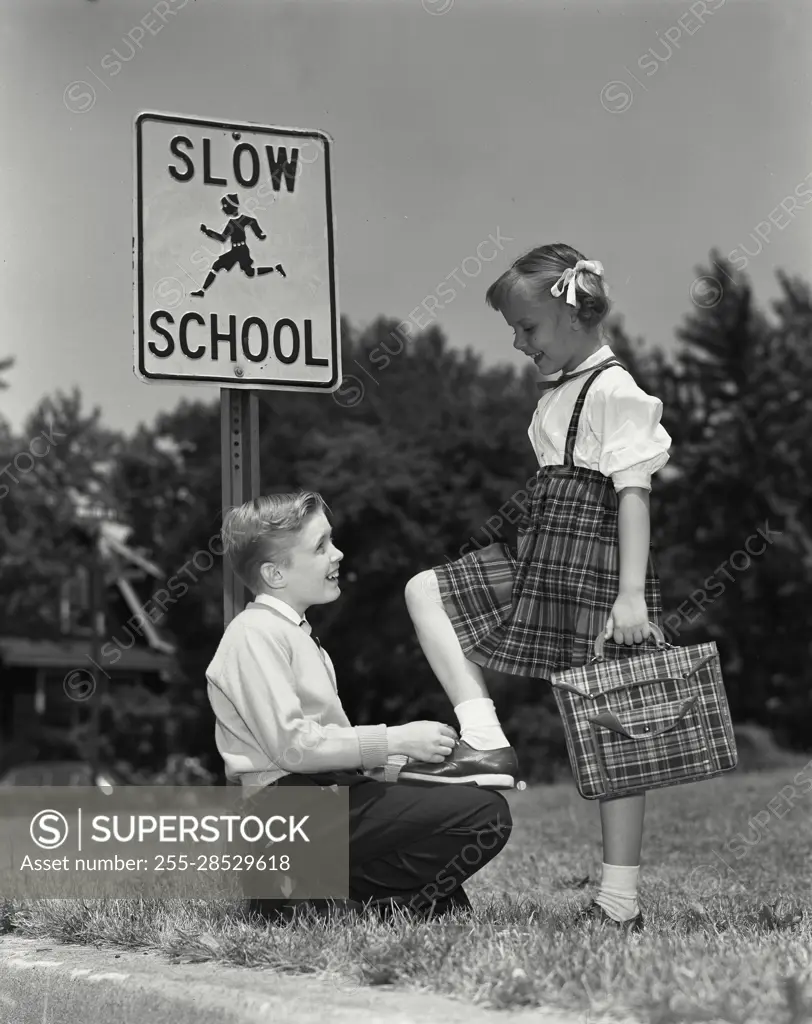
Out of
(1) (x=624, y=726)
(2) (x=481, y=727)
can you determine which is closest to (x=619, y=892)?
(1) (x=624, y=726)

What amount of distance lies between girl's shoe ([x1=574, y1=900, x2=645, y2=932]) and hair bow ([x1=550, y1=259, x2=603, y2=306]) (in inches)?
68.6

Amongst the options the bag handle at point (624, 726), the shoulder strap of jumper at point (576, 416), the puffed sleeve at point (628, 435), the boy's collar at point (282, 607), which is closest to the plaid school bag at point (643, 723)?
the bag handle at point (624, 726)

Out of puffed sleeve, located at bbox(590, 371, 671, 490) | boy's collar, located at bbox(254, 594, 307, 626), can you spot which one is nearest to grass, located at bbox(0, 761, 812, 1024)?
boy's collar, located at bbox(254, 594, 307, 626)

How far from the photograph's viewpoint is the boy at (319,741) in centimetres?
361

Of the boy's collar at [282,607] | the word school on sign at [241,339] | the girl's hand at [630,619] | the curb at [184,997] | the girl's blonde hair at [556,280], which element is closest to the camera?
the curb at [184,997]

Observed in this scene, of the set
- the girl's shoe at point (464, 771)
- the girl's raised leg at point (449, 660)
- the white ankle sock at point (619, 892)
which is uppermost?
the girl's raised leg at point (449, 660)

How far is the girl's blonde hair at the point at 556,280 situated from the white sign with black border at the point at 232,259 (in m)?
0.59

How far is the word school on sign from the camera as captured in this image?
4137 millimetres

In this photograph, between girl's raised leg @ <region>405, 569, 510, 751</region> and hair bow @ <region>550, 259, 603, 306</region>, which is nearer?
girl's raised leg @ <region>405, 569, 510, 751</region>

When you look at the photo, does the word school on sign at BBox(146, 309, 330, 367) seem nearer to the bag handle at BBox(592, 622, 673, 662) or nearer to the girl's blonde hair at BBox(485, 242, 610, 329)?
the girl's blonde hair at BBox(485, 242, 610, 329)

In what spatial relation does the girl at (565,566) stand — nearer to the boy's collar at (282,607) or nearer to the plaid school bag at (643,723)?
the plaid school bag at (643,723)

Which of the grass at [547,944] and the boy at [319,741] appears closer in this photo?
the grass at [547,944]

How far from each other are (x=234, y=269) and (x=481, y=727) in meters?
1.63

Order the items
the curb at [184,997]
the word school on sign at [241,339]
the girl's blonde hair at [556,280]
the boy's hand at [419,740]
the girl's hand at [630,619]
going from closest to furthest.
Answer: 1. the curb at [184,997]
2. the boy's hand at [419,740]
3. the girl's hand at [630,619]
4. the girl's blonde hair at [556,280]
5. the word school on sign at [241,339]
